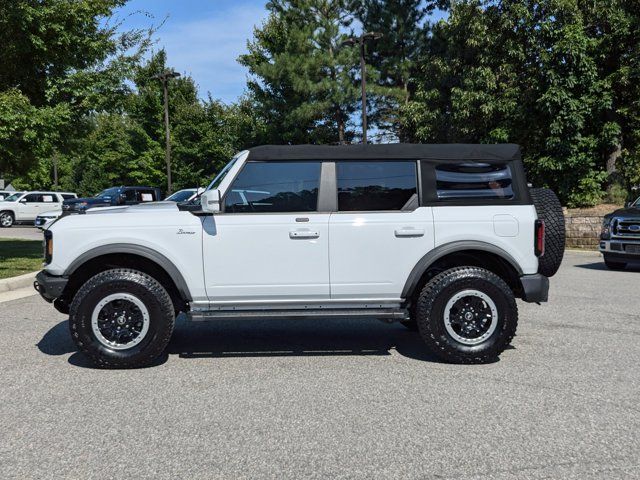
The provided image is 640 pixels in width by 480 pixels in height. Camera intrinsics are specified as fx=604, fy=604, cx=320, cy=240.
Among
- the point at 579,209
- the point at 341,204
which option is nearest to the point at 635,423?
the point at 341,204

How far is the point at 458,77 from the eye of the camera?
28.0 metres

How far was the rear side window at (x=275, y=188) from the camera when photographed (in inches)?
214

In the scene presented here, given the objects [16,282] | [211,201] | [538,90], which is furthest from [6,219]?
[211,201]

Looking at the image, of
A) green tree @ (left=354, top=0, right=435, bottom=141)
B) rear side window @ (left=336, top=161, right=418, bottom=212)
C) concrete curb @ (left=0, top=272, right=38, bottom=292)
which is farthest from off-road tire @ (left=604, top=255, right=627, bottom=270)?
green tree @ (left=354, top=0, right=435, bottom=141)

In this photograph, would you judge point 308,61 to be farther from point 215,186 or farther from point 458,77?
point 215,186

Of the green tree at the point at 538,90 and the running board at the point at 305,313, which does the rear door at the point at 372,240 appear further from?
the green tree at the point at 538,90

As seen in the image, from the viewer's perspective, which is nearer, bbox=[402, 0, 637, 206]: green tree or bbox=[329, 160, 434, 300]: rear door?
bbox=[329, 160, 434, 300]: rear door

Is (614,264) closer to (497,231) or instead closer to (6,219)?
(497,231)

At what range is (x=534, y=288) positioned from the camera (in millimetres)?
5387

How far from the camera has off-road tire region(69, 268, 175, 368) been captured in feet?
16.9

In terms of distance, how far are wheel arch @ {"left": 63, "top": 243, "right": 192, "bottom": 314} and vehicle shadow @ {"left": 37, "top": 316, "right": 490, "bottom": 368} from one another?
1.83ft

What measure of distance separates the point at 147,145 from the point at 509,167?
139 ft

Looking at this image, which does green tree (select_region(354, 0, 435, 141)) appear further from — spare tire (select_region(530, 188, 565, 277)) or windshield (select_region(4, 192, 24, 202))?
spare tire (select_region(530, 188, 565, 277))

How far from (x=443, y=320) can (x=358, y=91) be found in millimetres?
30318
